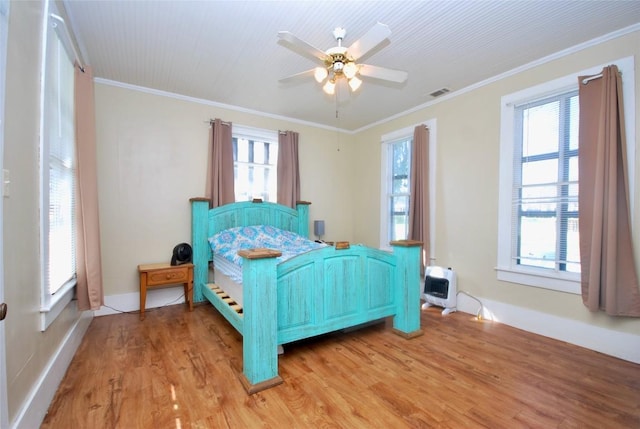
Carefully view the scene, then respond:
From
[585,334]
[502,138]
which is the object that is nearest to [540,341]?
[585,334]

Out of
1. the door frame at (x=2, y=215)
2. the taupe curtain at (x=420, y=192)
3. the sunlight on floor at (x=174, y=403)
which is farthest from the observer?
the taupe curtain at (x=420, y=192)

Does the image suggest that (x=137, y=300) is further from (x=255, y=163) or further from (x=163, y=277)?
(x=255, y=163)

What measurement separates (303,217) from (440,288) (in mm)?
2272

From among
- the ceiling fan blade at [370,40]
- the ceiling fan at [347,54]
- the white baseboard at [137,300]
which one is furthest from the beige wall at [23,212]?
the ceiling fan blade at [370,40]

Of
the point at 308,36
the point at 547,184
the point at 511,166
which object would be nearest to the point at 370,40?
the point at 308,36

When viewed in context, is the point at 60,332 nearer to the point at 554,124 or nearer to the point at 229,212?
the point at 229,212

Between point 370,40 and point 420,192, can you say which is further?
point 420,192

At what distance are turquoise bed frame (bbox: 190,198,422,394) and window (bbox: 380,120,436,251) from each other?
1749mm

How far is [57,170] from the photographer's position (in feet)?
7.11

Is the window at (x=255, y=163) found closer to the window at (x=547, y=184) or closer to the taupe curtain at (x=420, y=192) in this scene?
the taupe curtain at (x=420, y=192)

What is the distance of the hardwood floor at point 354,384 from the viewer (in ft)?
5.51

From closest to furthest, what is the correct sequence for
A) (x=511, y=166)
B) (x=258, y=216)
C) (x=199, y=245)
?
1. (x=511, y=166)
2. (x=199, y=245)
3. (x=258, y=216)

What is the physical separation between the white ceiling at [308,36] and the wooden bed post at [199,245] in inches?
60.4

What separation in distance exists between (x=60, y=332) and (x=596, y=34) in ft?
16.6
